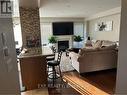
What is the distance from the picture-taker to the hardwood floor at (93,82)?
9.54 feet

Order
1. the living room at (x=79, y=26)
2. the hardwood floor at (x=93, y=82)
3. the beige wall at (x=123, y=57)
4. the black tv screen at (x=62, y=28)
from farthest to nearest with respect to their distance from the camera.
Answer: the black tv screen at (x=62, y=28)
the living room at (x=79, y=26)
the hardwood floor at (x=93, y=82)
the beige wall at (x=123, y=57)

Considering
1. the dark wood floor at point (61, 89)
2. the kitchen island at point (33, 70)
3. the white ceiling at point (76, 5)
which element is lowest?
the dark wood floor at point (61, 89)

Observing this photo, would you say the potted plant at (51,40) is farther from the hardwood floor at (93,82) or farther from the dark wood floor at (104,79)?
the dark wood floor at (104,79)

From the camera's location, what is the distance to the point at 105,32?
24.8 ft

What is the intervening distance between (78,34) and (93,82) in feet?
21.6

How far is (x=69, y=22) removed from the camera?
925 centimetres

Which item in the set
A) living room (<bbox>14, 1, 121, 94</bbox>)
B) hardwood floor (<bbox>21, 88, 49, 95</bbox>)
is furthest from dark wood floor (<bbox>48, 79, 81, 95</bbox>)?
living room (<bbox>14, 1, 121, 94</bbox>)

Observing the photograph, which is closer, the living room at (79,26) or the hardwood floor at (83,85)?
the hardwood floor at (83,85)

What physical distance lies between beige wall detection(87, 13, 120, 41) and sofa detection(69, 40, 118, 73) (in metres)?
2.72

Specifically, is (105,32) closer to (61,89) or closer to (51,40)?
(51,40)

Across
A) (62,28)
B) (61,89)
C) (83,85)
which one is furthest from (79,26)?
(61,89)

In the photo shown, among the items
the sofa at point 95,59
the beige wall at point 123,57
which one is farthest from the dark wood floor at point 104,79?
the beige wall at point 123,57

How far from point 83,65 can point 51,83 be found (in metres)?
1.19

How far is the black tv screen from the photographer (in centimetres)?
894
